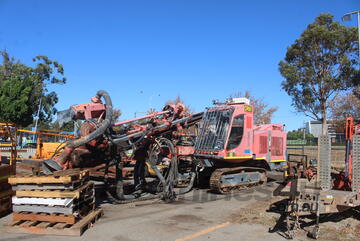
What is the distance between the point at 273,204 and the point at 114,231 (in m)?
4.39

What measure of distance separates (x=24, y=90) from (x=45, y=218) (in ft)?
78.9

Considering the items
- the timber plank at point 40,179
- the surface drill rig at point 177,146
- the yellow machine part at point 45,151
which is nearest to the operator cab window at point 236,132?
the surface drill rig at point 177,146

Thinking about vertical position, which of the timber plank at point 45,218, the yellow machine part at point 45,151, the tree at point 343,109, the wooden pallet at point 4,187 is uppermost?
the tree at point 343,109

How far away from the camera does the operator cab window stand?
10.8 m

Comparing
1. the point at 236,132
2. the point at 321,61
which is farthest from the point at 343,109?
the point at 236,132

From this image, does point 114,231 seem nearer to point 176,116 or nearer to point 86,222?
point 86,222

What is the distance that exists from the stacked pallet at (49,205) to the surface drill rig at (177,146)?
0.61 m

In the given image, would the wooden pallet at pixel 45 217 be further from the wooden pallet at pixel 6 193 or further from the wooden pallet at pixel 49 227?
the wooden pallet at pixel 6 193

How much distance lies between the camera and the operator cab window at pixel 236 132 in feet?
35.4

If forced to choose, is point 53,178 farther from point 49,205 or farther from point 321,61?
point 321,61

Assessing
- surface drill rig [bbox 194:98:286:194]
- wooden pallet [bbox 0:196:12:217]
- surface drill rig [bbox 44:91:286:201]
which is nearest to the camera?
wooden pallet [bbox 0:196:12:217]

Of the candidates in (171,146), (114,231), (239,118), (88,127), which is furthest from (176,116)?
(114,231)

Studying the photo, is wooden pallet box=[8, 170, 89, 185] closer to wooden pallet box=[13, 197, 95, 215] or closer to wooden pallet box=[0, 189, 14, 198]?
wooden pallet box=[13, 197, 95, 215]

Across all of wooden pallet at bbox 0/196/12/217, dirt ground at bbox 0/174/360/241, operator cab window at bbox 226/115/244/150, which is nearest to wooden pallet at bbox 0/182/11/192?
wooden pallet at bbox 0/196/12/217
